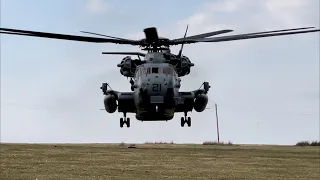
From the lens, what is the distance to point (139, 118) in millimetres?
36312

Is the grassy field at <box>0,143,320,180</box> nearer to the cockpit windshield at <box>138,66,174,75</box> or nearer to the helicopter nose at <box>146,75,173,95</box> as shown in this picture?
the cockpit windshield at <box>138,66,174,75</box>

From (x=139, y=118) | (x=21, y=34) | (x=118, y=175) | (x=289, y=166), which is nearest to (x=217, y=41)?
(x=139, y=118)

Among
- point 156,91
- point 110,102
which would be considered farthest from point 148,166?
point 156,91

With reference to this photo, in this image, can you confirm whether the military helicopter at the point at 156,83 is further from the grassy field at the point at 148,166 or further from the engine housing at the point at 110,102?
the grassy field at the point at 148,166

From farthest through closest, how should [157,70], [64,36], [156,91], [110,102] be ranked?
Result: [110,102], [157,70], [156,91], [64,36]

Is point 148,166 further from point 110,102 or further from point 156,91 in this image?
point 156,91

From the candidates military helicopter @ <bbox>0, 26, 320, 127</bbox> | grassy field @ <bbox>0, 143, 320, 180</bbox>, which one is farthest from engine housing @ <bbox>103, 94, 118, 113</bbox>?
grassy field @ <bbox>0, 143, 320, 180</bbox>

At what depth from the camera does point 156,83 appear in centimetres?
3694

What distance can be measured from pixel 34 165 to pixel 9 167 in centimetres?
294

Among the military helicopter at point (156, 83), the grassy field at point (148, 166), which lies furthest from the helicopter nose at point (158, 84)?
the grassy field at point (148, 166)

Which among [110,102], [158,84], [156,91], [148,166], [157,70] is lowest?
[148,166]

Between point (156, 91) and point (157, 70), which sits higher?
point (157, 70)

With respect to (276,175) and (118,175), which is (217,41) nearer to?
(118,175)

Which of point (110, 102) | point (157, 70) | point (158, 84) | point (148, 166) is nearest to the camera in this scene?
point (158, 84)
